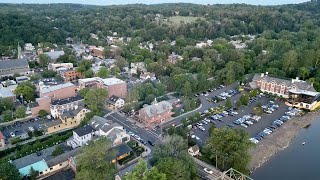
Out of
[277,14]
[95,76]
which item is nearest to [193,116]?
[95,76]

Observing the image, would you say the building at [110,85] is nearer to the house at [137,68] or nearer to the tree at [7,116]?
the house at [137,68]

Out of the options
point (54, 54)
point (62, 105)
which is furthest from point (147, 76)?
point (54, 54)

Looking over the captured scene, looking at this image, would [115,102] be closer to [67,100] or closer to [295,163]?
[67,100]

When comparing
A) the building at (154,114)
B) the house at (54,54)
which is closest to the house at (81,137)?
the building at (154,114)

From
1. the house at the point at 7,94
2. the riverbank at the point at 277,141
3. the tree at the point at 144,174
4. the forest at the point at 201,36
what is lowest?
the riverbank at the point at 277,141

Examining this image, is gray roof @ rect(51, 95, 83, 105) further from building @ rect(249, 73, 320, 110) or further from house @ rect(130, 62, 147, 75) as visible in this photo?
building @ rect(249, 73, 320, 110)

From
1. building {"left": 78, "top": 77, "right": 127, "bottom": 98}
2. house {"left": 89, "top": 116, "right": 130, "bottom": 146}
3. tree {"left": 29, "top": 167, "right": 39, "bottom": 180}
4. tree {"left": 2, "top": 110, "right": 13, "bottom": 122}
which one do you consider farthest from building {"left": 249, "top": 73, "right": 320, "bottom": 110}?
tree {"left": 2, "top": 110, "right": 13, "bottom": 122}

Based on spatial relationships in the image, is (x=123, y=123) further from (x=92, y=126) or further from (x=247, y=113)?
(x=247, y=113)
